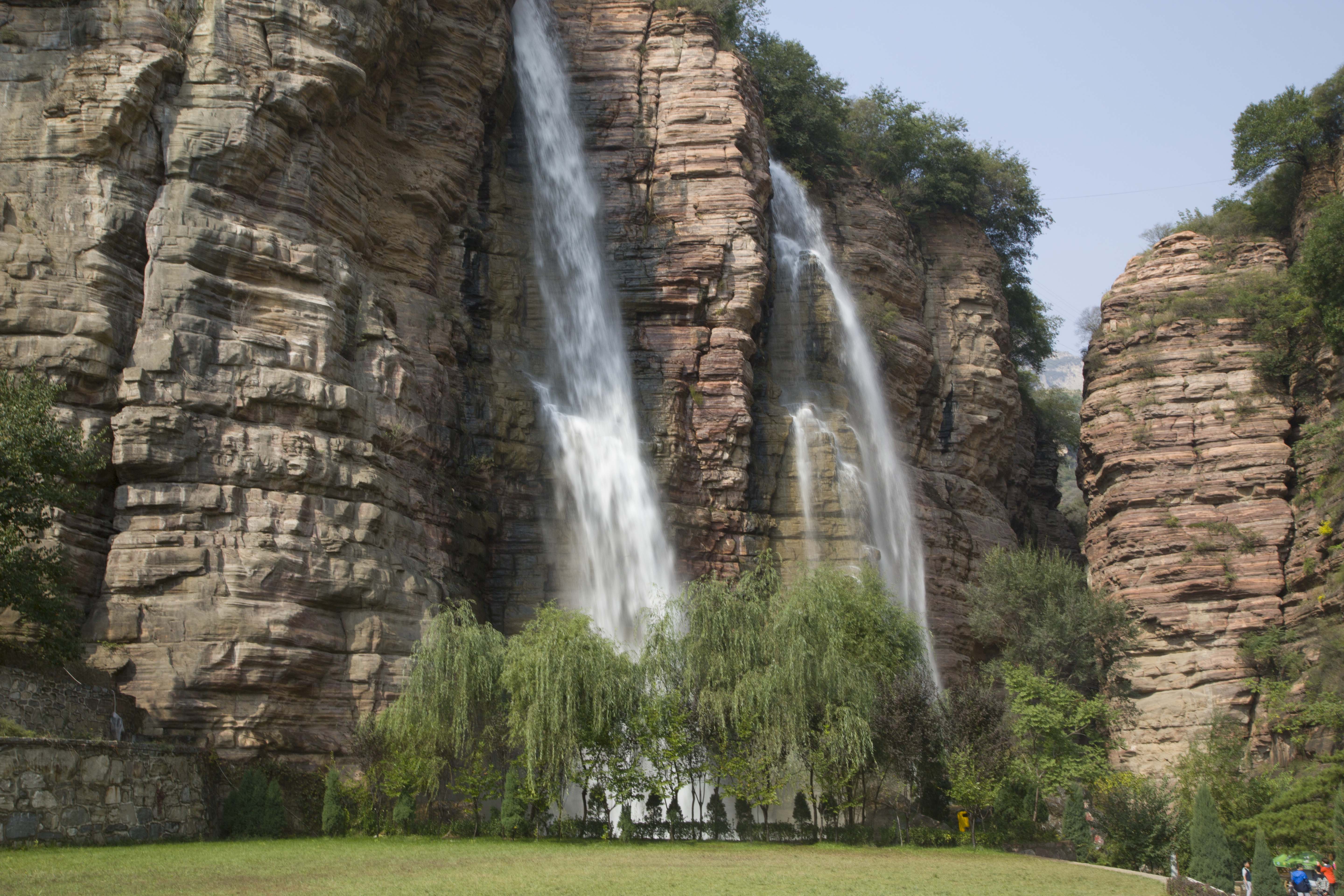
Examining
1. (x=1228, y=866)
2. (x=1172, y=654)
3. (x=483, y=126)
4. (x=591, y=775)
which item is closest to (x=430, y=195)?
(x=483, y=126)

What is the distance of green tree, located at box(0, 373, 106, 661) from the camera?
24.1 metres

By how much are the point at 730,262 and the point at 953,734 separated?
18949 mm

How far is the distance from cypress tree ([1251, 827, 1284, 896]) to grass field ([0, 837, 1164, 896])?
69.9 inches

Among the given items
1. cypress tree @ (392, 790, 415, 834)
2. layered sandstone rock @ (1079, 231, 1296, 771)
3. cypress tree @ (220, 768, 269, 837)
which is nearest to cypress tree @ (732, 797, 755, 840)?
cypress tree @ (392, 790, 415, 834)

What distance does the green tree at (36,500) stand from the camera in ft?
79.0

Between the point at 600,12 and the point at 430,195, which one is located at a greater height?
the point at 600,12

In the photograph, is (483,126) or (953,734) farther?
(483,126)

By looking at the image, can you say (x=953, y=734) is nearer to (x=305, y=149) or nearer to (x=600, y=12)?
(x=305, y=149)

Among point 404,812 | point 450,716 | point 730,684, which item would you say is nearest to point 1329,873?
point 730,684

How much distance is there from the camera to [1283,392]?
159ft

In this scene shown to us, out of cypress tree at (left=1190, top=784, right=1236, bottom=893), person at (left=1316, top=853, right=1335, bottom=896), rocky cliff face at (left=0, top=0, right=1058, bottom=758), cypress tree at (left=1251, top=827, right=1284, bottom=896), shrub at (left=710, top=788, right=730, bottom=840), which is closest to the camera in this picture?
cypress tree at (left=1251, top=827, right=1284, bottom=896)

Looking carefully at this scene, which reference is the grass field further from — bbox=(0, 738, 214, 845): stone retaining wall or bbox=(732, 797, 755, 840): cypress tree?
bbox=(732, 797, 755, 840): cypress tree

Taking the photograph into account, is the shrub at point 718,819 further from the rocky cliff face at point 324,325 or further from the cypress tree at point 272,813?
Result: the cypress tree at point 272,813

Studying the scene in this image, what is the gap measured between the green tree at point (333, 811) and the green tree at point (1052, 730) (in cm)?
2012
